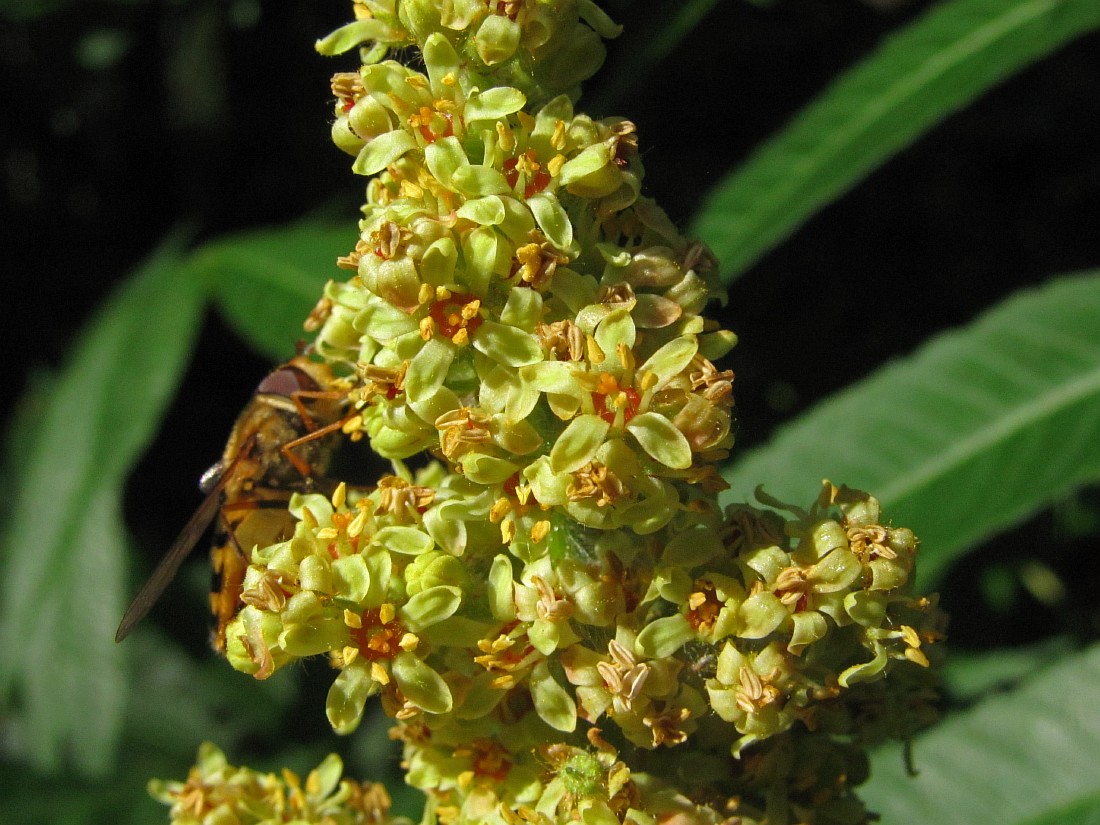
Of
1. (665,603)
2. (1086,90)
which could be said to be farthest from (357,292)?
(1086,90)

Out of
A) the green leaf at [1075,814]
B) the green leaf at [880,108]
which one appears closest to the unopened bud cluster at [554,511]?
the green leaf at [1075,814]

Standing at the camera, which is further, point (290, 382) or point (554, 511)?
point (290, 382)

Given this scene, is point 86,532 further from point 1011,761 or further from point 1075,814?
point 1075,814

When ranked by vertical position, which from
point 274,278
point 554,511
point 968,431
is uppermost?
point 554,511

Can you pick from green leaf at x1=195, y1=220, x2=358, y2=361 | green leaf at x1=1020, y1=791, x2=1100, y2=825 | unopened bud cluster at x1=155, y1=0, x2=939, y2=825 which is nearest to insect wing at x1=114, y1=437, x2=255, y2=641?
unopened bud cluster at x1=155, y1=0, x2=939, y2=825

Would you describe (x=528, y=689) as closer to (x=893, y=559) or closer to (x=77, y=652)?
(x=893, y=559)

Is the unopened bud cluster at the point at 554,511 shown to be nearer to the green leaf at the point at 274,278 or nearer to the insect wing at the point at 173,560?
the insect wing at the point at 173,560

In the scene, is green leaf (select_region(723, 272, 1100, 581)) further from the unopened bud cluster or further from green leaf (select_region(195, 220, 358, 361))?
green leaf (select_region(195, 220, 358, 361))

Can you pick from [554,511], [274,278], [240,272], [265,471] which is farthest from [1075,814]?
[240,272]
